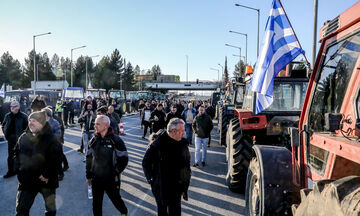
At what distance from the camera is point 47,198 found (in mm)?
3854

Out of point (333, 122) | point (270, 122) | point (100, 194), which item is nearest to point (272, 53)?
point (333, 122)

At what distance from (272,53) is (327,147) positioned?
1741 millimetres

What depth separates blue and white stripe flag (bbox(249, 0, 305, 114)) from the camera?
359 cm

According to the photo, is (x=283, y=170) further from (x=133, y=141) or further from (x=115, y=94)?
(x=115, y=94)

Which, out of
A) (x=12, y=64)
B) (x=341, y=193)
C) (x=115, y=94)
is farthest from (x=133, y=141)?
(x=12, y=64)

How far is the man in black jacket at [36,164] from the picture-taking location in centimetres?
373

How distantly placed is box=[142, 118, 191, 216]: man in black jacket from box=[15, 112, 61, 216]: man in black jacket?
1222 millimetres

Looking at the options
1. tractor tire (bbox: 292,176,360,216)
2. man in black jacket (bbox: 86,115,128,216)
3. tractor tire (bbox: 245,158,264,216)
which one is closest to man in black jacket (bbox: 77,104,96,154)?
man in black jacket (bbox: 86,115,128,216)

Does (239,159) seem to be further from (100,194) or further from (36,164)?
(36,164)

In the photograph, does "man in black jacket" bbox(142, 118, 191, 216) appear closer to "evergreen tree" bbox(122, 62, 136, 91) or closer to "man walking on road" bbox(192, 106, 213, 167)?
"man walking on road" bbox(192, 106, 213, 167)

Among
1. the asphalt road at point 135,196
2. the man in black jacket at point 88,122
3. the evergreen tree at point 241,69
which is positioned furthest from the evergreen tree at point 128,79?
the asphalt road at point 135,196

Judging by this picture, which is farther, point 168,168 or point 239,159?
point 239,159

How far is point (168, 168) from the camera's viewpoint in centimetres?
372

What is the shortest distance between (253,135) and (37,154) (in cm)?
372
